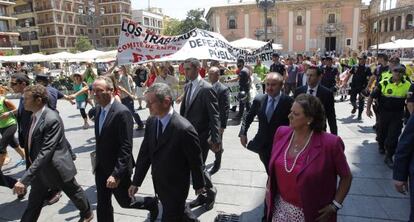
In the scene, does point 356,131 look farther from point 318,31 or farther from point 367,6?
point 367,6

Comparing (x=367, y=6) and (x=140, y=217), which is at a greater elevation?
(x=367, y=6)

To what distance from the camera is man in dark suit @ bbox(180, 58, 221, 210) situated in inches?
169

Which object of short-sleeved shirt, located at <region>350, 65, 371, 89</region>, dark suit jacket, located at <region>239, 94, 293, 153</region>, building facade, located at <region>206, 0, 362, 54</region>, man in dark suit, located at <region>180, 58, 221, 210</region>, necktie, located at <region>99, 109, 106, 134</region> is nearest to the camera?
necktie, located at <region>99, 109, 106, 134</region>

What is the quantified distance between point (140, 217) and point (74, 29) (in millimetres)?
78377

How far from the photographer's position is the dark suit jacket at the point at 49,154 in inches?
131

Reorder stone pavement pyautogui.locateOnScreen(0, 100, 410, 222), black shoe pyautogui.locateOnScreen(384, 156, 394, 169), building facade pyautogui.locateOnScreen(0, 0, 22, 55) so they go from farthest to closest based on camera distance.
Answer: building facade pyautogui.locateOnScreen(0, 0, 22, 55)
black shoe pyautogui.locateOnScreen(384, 156, 394, 169)
stone pavement pyautogui.locateOnScreen(0, 100, 410, 222)

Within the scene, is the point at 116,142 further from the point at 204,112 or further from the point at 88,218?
the point at 204,112

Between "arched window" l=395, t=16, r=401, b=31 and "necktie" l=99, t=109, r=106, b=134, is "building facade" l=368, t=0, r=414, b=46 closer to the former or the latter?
"arched window" l=395, t=16, r=401, b=31

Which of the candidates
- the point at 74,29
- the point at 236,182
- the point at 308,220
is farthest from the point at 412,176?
the point at 74,29

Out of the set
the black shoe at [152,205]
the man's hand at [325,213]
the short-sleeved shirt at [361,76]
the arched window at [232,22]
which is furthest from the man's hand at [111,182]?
the arched window at [232,22]

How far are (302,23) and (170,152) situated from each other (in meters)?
59.5

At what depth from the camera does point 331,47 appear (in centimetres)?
5881

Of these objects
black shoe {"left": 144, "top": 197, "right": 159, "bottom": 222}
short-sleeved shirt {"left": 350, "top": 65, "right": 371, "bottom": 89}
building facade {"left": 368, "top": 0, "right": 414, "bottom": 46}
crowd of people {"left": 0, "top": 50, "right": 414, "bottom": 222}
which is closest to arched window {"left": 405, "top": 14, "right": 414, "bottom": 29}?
building facade {"left": 368, "top": 0, "right": 414, "bottom": 46}

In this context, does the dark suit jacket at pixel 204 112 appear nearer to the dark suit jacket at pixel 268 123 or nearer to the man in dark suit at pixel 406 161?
the dark suit jacket at pixel 268 123
